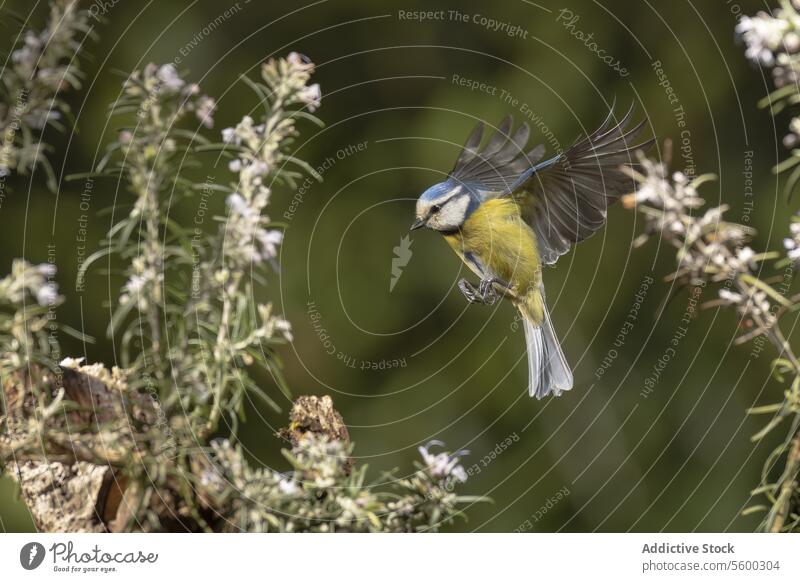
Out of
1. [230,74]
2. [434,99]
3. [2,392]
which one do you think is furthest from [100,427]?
[434,99]

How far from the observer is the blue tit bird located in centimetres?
78

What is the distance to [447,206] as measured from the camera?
814 millimetres

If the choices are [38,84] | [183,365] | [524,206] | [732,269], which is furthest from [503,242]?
[38,84]

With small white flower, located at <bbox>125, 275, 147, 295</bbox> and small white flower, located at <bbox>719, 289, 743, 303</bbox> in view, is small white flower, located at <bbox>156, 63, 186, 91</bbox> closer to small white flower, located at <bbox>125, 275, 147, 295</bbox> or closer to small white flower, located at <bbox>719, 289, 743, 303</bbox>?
small white flower, located at <bbox>125, 275, 147, 295</bbox>

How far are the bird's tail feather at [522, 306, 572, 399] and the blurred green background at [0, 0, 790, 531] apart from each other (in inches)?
0.7

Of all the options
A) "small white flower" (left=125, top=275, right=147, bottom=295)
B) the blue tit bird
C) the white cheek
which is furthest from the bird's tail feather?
"small white flower" (left=125, top=275, right=147, bottom=295)

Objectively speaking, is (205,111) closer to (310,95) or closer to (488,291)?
(310,95)

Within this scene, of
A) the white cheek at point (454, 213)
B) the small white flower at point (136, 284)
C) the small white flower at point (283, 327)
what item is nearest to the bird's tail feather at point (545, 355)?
the white cheek at point (454, 213)

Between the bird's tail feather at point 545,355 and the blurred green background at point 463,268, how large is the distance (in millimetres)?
19

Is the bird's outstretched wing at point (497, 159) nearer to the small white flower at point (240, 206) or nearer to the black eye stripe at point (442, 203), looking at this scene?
the black eye stripe at point (442, 203)

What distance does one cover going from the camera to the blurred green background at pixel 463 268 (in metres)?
0.84

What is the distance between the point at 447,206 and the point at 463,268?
0.21ft

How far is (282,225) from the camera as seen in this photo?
759 mm
